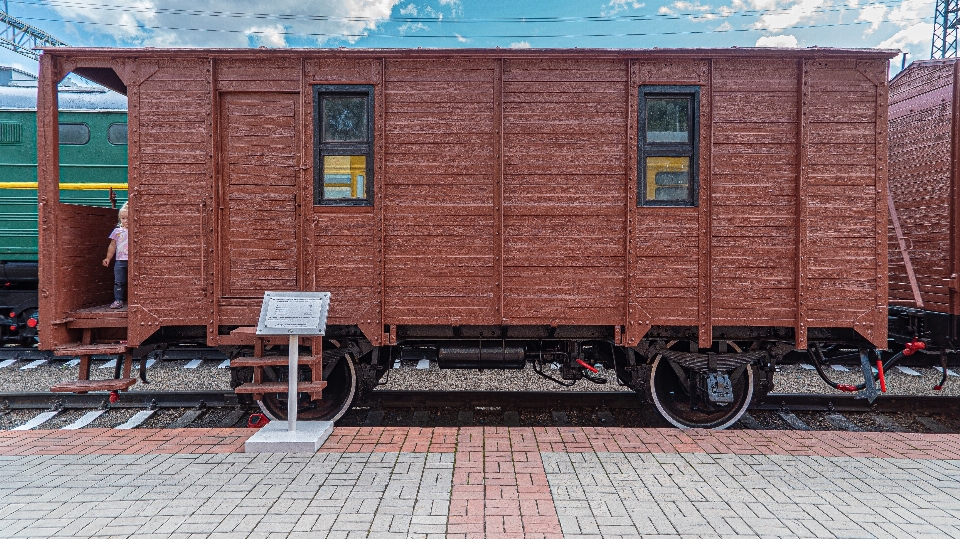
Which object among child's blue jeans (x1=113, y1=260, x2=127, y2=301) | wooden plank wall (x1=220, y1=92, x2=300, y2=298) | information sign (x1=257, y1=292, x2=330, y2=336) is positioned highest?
wooden plank wall (x1=220, y1=92, x2=300, y2=298)

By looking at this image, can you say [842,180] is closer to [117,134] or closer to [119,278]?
[119,278]

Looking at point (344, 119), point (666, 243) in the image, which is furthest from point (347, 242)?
point (666, 243)

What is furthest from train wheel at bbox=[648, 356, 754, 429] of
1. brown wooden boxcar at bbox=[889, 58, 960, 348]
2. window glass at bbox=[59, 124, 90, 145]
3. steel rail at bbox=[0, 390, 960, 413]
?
window glass at bbox=[59, 124, 90, 145]

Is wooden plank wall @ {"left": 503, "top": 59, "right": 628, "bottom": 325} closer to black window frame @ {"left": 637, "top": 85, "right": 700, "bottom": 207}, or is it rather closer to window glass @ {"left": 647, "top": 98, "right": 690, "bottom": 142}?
black window frame @ {"left": 637, "top": 85, "right": 700, "bottom": 207}

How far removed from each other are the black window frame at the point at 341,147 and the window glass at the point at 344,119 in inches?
1.9

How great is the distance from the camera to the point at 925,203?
5.71 m

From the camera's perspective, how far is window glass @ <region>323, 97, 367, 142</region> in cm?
514

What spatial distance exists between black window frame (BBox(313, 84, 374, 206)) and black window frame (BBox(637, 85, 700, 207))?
2.74 metres

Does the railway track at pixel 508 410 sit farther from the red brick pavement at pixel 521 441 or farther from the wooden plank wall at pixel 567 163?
the wooden plank wall at pixel 567 163

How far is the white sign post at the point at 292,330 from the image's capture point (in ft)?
14.8

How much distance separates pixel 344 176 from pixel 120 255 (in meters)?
2.73

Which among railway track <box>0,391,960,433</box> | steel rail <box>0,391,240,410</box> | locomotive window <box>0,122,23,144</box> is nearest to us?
railway track <box>0,391,960,433</box>

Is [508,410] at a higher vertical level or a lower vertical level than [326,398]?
lower

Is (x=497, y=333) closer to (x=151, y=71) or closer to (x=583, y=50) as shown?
(x=583, y=50)
